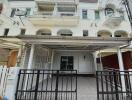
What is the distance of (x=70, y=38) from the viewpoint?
16.9ft

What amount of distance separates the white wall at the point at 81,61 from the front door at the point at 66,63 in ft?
1.12

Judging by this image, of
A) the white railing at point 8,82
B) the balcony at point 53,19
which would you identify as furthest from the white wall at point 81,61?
the white railing at point 8,82

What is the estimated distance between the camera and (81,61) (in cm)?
1148

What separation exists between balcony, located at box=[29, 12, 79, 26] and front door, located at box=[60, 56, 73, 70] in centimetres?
390

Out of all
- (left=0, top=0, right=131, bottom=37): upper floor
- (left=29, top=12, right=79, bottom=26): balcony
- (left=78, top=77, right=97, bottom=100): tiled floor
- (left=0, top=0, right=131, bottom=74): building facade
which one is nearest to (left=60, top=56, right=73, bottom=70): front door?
(left=0, top=0, right=131, bottom=74): building facade

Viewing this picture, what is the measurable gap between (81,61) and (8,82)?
27.8 feet

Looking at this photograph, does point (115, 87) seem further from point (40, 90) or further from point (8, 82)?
point (8, 82)

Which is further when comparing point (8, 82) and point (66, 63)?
point (66, 63)

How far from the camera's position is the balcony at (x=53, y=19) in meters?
11.2

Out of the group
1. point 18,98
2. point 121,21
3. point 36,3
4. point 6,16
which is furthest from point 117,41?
point 6,16

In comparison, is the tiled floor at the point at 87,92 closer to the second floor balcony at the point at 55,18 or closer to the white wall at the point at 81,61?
the white wall at the point at 81,61

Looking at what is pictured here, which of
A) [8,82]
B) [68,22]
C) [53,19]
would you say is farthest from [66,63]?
[8,82]

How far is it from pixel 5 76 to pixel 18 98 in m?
1.03

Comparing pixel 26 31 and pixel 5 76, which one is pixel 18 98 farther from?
pixel 26 31
